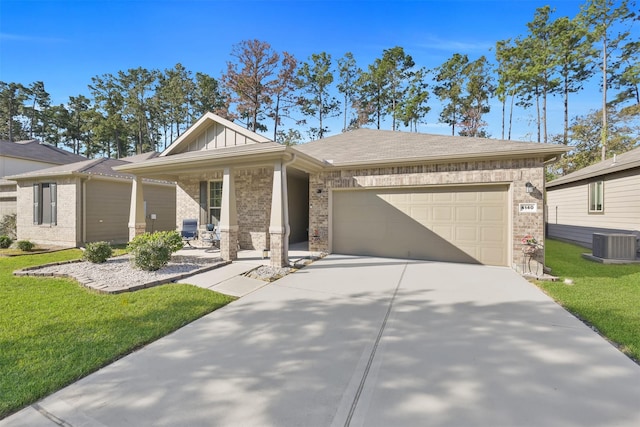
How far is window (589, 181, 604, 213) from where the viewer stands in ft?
34.3

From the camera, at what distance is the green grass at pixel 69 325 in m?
2.59

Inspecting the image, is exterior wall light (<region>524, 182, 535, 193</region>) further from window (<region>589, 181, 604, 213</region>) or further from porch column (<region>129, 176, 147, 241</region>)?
porch column (<region>129, 176, 147, 241</region>)

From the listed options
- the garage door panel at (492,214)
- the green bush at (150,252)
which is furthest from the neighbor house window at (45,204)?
the garage door panel at (492,214)

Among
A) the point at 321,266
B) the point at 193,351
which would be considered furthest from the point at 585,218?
the point at 193,351

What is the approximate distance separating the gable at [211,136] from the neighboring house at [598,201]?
11905mm

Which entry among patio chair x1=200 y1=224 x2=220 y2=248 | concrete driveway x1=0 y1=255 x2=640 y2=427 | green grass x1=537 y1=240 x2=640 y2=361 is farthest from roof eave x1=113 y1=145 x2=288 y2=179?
green grass x1=537 y1=240 x2=640 y2=361

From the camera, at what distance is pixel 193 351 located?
3.11 metres

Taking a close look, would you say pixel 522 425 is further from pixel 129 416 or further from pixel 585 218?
pixel 585 218

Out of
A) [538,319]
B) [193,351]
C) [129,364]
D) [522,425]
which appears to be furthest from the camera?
Answer: [538,319]

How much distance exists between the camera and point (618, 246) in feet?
25.5

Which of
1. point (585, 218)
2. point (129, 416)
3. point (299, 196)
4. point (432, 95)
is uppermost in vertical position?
point (432, 95)

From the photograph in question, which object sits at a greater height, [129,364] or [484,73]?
[484,73]

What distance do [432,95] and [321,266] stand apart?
23752 mm

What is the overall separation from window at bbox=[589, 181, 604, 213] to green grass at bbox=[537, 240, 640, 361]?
13.6 ft
